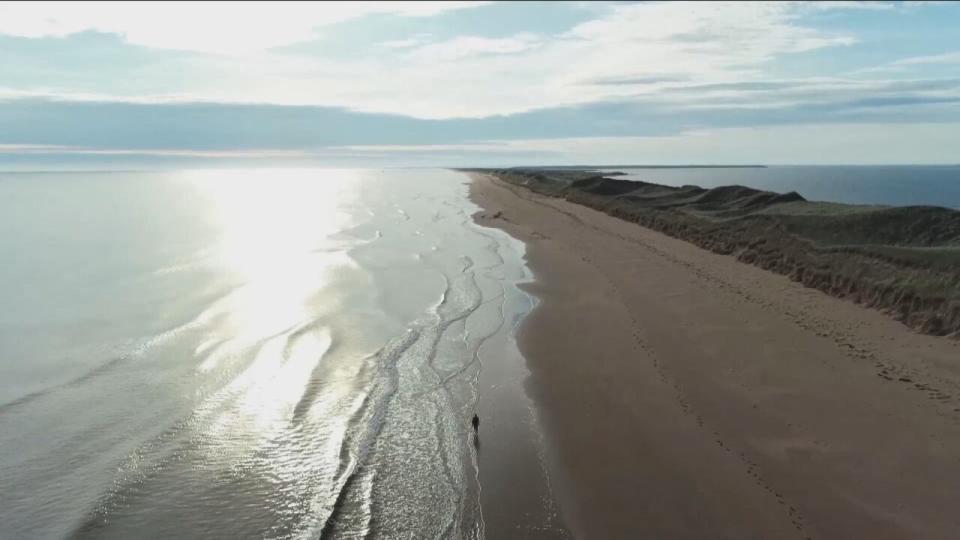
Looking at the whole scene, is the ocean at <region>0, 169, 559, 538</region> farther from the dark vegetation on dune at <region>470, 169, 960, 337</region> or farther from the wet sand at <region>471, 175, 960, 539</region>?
the dark vegetation on dune at <region>470, 169, 960, 337</region>

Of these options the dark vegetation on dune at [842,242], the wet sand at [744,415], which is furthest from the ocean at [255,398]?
the dark vegetation on dune at [842,242]

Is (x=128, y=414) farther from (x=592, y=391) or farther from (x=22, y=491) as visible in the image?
(x=592, y=391)

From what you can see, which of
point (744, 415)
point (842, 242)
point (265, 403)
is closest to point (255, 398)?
point (265, 403)

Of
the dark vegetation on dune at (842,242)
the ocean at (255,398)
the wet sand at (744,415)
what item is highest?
the dark vegetation on dune at (842,242)

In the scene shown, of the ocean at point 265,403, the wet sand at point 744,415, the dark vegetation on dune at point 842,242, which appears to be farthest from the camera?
the dark vegetation on dune at point 842,242

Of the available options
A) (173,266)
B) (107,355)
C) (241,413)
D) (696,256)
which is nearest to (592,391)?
(241,413)

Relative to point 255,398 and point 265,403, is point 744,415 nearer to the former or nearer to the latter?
point 265,403

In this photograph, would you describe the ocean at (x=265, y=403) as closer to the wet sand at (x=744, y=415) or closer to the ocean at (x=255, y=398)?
the ocean at (x=255, y=398)
